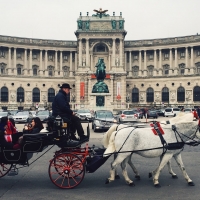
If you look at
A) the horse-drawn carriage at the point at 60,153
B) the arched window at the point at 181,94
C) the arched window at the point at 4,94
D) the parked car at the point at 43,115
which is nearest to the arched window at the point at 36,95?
the arched window at the point at 4,94

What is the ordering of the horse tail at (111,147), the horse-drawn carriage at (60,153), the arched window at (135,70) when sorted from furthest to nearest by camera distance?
1. the arched window at (135,70)
2. the horse tail at (111,147)
3. the horse-drawn carriage at (60,153)

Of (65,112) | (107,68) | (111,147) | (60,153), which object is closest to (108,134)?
(111,147)

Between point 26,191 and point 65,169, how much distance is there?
1.23 m

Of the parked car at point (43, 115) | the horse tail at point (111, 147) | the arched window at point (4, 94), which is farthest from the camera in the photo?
the arched window at point (4, 94)

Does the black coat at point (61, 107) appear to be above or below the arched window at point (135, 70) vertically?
below

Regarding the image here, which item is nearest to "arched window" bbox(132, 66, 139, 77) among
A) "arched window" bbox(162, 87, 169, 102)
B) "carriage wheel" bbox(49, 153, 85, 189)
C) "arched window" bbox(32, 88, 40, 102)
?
"arched window" bbox(162, 87, 169, 102)

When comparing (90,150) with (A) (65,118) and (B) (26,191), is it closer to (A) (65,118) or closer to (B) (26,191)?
(A) (65,118)

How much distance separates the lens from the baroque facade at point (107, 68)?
82875 millimetres

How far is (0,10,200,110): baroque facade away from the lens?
272 feet

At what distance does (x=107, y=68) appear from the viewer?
8650 centimetres

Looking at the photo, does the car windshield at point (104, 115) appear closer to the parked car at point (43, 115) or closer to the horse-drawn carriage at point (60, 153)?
the parked car at point (43, 115)

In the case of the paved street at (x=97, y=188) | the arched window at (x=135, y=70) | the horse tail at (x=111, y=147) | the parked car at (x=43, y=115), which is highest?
the arched window at (x=135, y=70)

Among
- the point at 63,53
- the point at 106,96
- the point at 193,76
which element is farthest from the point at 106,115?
the point at 63,53

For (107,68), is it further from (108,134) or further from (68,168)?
(68,168)
